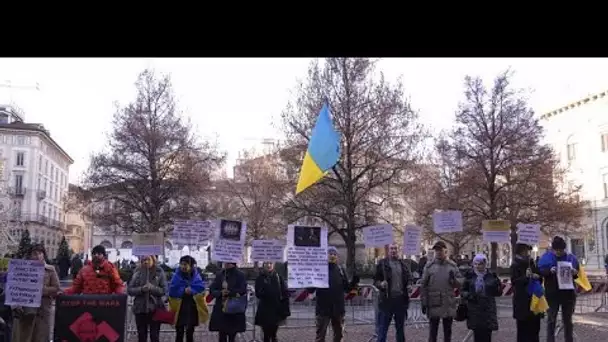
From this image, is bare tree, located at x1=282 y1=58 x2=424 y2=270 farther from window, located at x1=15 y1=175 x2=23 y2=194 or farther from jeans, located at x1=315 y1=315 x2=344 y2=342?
window, located at x1=15 y1=175 x2=23 y2=194

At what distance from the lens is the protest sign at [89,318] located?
28.1 ft

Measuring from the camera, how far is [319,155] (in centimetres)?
1243

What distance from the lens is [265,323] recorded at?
1035 cm

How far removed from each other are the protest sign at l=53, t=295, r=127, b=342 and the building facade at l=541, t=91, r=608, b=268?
5805cm

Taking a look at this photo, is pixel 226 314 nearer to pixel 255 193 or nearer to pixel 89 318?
pixel 89 318

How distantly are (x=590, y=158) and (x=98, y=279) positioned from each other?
64.8 meters

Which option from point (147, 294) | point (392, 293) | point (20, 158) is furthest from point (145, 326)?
point (20, 158)

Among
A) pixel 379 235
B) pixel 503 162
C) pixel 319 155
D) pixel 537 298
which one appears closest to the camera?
pixel 537 298

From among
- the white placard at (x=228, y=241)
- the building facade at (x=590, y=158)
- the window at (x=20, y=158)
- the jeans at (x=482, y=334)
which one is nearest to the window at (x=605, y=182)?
Result: the building facade at (x=590, y=158)

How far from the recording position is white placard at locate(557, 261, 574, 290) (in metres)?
10.5
